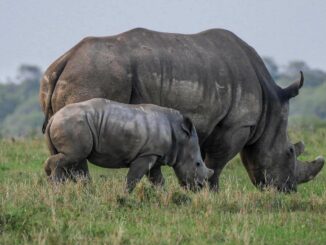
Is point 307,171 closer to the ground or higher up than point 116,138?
closer to the ground

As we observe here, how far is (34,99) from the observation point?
102 metres

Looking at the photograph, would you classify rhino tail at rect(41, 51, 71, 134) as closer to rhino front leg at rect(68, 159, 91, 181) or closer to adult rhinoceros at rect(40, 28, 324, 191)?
adult rhinoceros at rect(40, 28, 324, 191)

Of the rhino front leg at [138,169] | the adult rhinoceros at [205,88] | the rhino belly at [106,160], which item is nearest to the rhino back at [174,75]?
the adult rhinoceros at [205,88]

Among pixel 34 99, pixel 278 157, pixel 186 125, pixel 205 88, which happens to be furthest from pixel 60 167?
pixel 34 99

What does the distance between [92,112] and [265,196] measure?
6.47ft

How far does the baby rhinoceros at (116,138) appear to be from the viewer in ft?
37.1

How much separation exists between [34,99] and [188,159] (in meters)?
91.0

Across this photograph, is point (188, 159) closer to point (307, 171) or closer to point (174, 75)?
point (174, 75)

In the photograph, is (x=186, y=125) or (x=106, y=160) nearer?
(x=106, y=160)

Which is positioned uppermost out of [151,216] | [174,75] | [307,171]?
[174,75]

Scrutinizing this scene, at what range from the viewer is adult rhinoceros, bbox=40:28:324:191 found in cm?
1222

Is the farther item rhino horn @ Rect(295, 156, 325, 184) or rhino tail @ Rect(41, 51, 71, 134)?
rhino horn @ Rect(295, 156, 325, 184)

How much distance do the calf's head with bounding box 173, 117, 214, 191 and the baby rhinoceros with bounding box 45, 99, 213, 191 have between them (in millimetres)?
11

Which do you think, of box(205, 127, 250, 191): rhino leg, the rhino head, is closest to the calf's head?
box(205, 127, 250, 191): rhino leg
